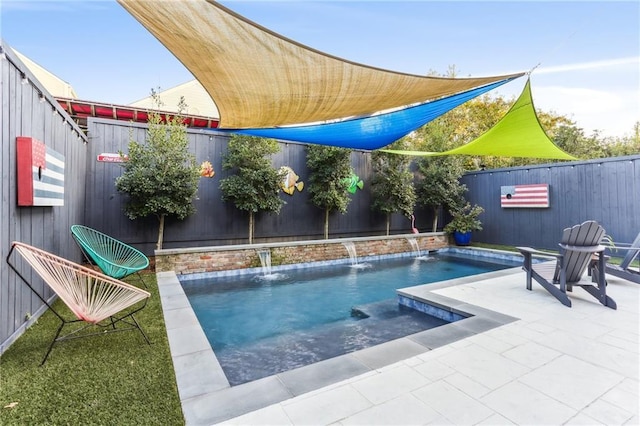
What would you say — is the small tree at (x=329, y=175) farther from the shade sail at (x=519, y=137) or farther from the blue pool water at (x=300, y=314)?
the shade sail at (x=519, y=137)

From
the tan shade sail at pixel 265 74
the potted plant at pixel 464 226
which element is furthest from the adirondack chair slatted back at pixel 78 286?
the potted plant at pixel 464 226

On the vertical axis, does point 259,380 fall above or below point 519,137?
below

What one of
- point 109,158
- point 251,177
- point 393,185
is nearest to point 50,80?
point 109,158

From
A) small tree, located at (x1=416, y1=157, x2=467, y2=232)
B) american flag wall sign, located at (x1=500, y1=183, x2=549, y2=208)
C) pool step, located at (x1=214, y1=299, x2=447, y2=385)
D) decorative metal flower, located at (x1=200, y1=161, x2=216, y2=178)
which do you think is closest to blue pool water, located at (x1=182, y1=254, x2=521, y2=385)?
pool step, located at (x1=214, y1=299, x2=447, y2=385)

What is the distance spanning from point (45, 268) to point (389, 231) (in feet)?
30.5

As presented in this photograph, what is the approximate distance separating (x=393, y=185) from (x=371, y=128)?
4.56 m

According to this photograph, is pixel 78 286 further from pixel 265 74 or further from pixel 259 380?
pixel 265 74

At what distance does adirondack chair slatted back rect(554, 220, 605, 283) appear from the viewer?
139 inches

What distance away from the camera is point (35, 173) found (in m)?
2.88

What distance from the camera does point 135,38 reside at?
6.10m

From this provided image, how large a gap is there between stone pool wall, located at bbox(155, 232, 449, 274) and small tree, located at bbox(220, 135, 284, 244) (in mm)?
1015

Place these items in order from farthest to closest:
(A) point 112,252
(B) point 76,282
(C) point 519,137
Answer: (C) point 519,137 → (A) point 112,252 → (B) point 76,282

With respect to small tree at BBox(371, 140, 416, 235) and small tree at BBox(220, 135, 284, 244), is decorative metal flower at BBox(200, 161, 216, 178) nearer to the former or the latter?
small tree at BBox(220, 135, 284, 244)

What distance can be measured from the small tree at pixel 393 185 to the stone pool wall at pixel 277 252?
3.35 ft
